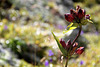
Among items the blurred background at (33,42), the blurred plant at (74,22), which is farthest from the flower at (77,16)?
the blurred background at (33,42)

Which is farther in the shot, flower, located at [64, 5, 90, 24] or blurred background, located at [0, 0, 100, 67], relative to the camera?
blurred background, located at [0, 0, 100, 67]

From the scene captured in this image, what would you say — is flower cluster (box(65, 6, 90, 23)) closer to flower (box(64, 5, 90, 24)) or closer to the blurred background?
flower (box(64, 5, 90, 24))

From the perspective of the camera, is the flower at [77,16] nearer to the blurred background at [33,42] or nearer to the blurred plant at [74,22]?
Answer: the blurred plant at [74,22]

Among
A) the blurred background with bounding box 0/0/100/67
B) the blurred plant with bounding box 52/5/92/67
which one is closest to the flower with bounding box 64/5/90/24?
the blurred plant with bounding box 52/5/92/67

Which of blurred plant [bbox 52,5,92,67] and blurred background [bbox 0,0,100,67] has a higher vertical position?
blurred plant [bbox 52,5,92,67]

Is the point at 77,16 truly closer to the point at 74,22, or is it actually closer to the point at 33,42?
the point at 74,22

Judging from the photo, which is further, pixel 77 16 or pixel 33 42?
pixel 33 42

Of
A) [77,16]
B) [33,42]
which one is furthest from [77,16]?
[33,42]

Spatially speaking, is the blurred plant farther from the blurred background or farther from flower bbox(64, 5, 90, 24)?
the blurred background

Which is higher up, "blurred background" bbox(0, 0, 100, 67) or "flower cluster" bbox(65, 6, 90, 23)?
"flower cluster" bbox(65, 6, 90, 23)

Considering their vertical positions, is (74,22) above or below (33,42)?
above

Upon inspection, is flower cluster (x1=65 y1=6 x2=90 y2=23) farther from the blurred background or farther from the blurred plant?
the blurred background

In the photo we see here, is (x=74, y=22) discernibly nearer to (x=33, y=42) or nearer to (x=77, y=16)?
(x=77, y=16)
